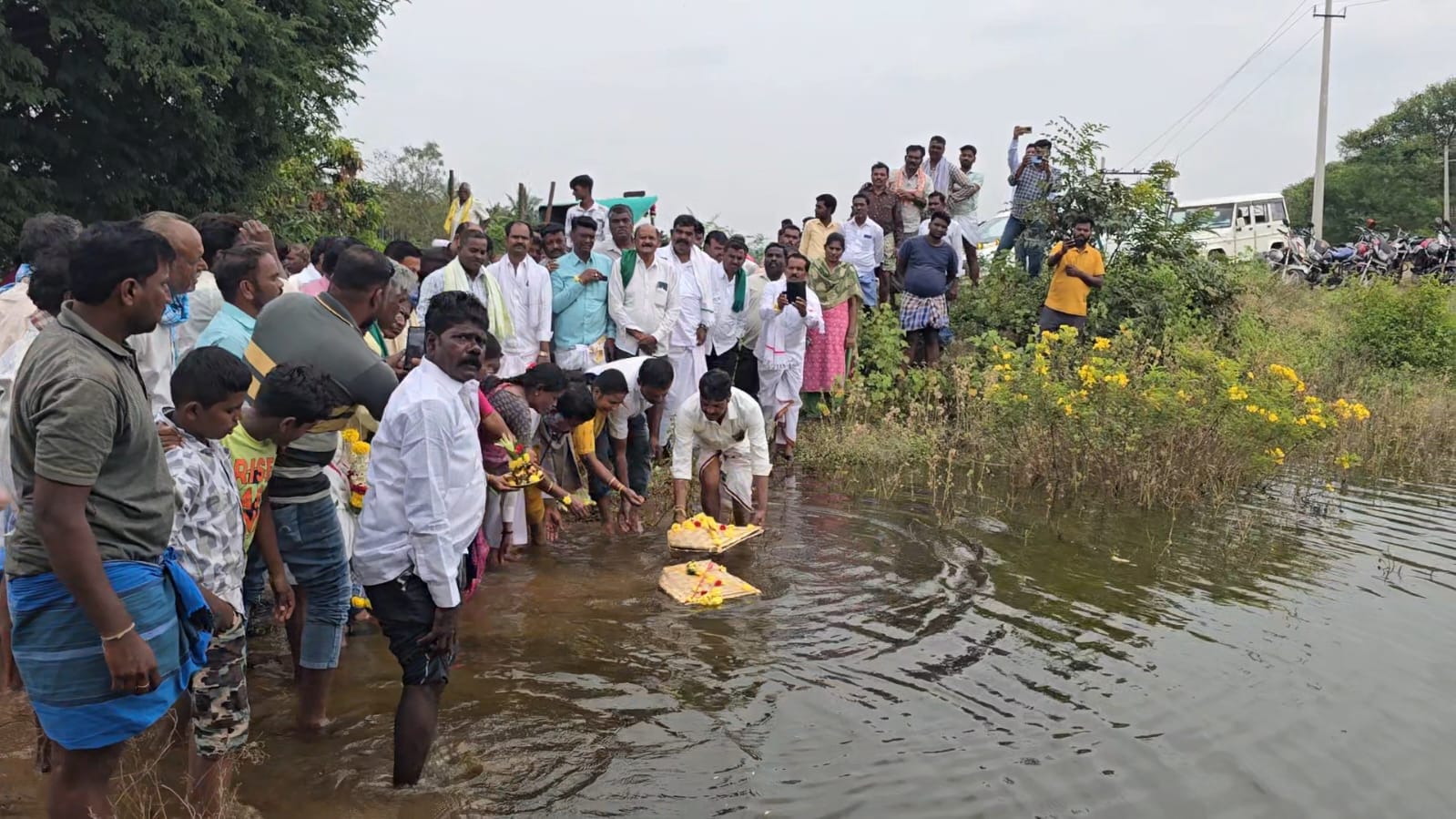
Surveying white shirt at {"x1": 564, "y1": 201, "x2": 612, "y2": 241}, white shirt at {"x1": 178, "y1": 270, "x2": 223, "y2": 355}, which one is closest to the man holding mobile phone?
white shirt at {"x1": 564, "y1": 201, "x2": 612, "y2": 241}

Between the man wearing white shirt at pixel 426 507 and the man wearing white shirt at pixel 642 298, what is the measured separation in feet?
17.8

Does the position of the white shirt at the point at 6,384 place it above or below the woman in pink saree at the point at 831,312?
below

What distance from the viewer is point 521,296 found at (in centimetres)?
821

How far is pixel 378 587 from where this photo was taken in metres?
3.56

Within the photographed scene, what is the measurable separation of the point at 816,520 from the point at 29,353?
20.0 ft

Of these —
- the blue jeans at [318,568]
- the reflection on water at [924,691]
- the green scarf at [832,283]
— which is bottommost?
the reflection on water at [924,691]

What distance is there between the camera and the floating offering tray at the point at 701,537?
23.0 feet

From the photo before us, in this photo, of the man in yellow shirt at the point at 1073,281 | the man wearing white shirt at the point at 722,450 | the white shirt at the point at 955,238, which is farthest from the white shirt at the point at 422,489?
the man in yellow shirt at the point at 1073,281

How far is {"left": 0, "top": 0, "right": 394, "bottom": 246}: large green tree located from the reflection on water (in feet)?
19.4

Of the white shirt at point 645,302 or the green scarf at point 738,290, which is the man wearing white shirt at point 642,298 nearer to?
the white shirt at point 645,302

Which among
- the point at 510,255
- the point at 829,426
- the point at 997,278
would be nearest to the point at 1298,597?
the point at 829,426

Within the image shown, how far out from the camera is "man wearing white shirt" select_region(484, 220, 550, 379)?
812 centimetres

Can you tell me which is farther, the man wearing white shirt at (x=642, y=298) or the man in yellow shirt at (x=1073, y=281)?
the man in yellow shirt at (x=1073, y=281)

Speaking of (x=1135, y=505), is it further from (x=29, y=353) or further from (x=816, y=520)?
(x=29, y=353)
